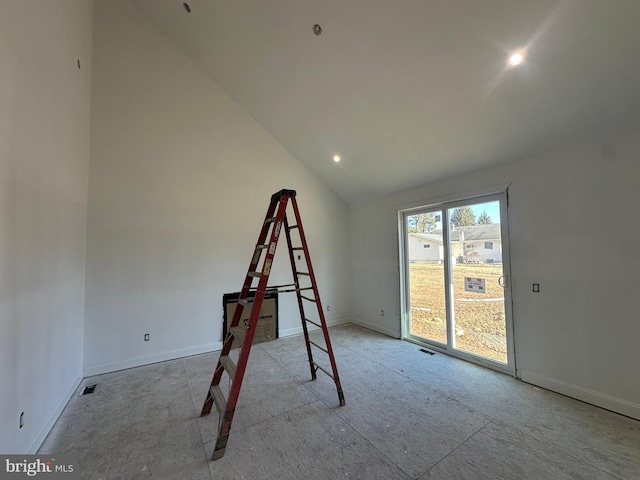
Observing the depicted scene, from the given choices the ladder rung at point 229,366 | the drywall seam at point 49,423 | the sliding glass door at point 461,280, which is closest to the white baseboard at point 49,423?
the drywall seam at point 49,423

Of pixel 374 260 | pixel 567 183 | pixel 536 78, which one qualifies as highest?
pixel 536 78

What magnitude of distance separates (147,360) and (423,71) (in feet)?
15.3

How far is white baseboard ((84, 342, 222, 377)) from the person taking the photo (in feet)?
9.84

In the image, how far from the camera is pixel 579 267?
95.8 inches

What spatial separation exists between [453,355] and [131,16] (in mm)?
6339

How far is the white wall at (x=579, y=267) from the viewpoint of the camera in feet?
7.16

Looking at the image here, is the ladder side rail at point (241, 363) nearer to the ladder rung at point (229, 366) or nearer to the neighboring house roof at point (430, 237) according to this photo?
the ladder rung at point (229, 366)

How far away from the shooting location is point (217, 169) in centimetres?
390

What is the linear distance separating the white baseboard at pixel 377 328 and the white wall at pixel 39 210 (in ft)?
13.6

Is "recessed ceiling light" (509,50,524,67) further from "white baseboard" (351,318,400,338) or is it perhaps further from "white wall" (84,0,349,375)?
"white baseboard" (351,318,400,338)

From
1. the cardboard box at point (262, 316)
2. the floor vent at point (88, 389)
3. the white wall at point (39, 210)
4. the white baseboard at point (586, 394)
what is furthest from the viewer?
the cardboard box at point (262, 316)

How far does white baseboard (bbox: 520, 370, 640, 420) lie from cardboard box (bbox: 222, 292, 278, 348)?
3.41m

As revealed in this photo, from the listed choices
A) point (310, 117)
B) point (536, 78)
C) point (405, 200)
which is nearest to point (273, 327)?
point (405, 200)

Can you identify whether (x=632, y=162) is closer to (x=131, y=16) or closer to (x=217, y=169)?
(x=217, y=169)
